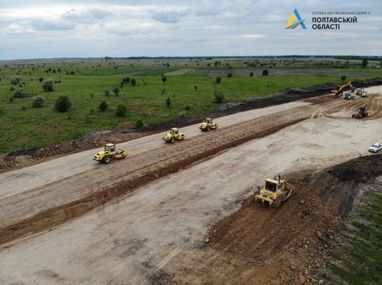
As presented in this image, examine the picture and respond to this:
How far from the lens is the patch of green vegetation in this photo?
15.0 metres

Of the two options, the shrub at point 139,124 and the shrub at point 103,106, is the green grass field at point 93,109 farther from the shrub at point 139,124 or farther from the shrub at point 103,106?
the shrub at point 139,124

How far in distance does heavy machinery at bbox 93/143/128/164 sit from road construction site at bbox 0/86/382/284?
2.19 ft

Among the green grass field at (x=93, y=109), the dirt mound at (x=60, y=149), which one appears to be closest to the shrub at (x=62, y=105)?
the green grass field at (x=93, y=109)

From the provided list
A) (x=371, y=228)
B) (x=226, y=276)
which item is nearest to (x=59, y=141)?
(x=226, y=276)

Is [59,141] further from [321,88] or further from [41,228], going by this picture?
[321,88]

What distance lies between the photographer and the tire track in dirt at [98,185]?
2011 cm

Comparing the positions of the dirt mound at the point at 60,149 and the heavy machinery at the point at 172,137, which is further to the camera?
the heavy machinery at the point at 172,137

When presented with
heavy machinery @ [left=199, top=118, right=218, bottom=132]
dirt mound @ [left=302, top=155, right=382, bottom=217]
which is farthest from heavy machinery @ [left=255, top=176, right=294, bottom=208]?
heavy machinery @ [left=199, top=118, right=218, bottom=132]

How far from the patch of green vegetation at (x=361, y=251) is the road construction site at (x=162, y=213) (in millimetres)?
1109

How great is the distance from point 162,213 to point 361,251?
10810mm

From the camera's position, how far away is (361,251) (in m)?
16.8

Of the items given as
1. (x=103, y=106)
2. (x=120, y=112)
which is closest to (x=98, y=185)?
(x=120, y=112)

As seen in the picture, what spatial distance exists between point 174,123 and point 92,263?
28850 millimetres

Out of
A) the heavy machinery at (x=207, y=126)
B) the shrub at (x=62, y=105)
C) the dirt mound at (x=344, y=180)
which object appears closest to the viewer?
the dirt mound at (x=344, y=180)
